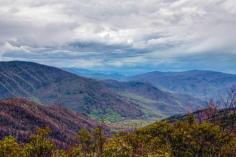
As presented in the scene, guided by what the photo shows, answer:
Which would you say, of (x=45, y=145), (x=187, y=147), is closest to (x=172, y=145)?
(x=187, y=147)

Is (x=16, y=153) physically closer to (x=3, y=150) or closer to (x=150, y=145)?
(x=3, y=150)

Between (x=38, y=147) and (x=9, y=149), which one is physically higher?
(x=9, y=149)

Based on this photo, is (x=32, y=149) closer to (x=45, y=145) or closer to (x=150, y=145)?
(x=45, y=145)

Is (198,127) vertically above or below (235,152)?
above

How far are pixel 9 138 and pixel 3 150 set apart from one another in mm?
11188

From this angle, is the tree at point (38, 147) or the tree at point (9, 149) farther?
the tree at point (38, 147)

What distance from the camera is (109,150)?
16025cm

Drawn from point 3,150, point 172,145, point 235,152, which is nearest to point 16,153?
point 3,150

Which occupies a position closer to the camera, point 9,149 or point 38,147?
point 9,149

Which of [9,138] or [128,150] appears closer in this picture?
[128,150]

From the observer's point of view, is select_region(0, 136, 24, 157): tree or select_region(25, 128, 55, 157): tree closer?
select_region(0, 136, 24, 157): tree

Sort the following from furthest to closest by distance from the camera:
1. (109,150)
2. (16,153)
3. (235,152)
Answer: (235,152)
(16,153)
(109,150)

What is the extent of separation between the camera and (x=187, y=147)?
195 m

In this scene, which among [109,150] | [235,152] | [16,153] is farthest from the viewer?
[235,152]
